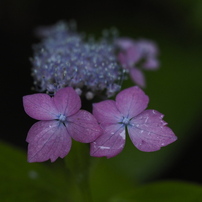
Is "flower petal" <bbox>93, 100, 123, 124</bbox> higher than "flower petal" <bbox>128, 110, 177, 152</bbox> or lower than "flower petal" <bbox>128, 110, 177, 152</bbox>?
higher

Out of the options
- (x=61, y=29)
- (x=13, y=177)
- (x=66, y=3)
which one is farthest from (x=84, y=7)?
(x=13, y=177)

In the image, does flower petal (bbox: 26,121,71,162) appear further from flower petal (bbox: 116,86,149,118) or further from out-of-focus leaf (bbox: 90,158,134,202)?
out-of-focus leaf (bbox: 90,158,134,202)

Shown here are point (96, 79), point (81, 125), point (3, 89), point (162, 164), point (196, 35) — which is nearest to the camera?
point (81, 125)

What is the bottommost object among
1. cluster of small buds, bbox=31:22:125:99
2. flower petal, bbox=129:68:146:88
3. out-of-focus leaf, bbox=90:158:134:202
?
out-of-focus leaf, bbox=90:158:134:202

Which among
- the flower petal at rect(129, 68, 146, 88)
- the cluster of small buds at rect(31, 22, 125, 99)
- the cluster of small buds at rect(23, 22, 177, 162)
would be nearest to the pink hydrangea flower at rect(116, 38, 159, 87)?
the flower petal at rect(129, 68, 146, 88)

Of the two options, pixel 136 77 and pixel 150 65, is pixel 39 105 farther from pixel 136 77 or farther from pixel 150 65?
pixel 150 65

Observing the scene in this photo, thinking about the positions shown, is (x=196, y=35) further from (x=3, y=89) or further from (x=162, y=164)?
(x=3, y=89)
